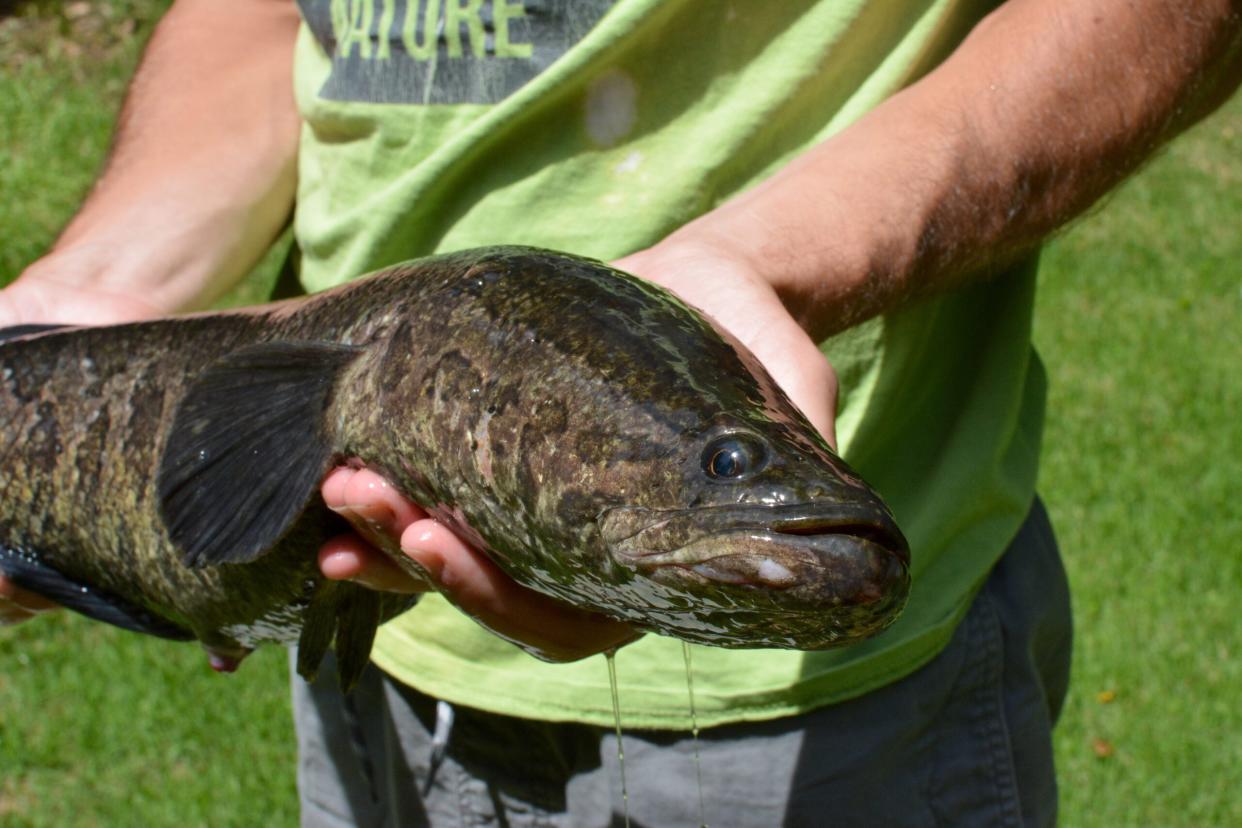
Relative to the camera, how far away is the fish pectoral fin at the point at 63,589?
2912mm

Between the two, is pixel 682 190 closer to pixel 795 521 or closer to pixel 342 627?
pixel 342 627

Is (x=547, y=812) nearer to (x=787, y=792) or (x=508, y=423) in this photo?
(x=787, y=792)

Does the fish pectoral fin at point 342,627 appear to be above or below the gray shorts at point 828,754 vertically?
above

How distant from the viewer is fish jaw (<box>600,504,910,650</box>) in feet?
5.38

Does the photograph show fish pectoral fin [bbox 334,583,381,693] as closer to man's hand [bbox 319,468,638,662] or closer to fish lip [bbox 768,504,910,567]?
man's hand [bbox 319,468,638,662]

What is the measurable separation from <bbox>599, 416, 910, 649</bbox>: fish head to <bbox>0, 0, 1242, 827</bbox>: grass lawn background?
8.94 feet

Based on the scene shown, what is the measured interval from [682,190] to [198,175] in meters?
1.27

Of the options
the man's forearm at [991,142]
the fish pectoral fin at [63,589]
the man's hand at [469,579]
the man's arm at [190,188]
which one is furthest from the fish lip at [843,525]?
the man's arm at [190,188]

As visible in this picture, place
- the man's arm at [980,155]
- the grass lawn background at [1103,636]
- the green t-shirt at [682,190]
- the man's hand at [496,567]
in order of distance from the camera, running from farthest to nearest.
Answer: the grass lawn background at [1103,636] < the green t-shirt at [682,190] < the man's arm at [980,155] < the man's hand at [496,567]

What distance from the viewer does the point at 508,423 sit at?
76.9 inches

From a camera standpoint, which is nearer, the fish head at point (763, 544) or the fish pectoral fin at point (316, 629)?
the fish head at point (763, 544)

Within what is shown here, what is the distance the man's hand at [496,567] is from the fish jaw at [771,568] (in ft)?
1.09

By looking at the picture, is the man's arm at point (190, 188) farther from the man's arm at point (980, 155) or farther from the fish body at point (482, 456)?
the man's arm at point (980, 155)

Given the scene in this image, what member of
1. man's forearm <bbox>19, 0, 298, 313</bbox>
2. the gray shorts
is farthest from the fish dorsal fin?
man's forearm <bbox>19, 0, 298, 313</bbox>
